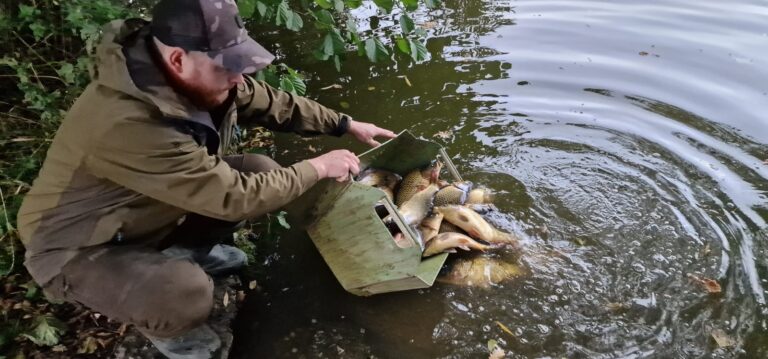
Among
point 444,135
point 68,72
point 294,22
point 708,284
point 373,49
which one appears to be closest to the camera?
point 708,284

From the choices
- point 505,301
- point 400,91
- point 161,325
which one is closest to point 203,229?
point 161,325

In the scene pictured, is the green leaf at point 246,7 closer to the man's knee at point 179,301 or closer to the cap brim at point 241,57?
the cap brim at point 241,57

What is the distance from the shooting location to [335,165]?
303cm

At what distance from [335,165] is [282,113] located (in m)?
0.75

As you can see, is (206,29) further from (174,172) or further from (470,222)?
(470,222)

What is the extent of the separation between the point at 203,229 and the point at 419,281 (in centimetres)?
132

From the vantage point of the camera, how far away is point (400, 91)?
6062 mm

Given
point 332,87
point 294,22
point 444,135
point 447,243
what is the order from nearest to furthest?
point 447,243
point 294,22
point 444,135
point 332,87

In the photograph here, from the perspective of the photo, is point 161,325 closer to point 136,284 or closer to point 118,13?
point 136,284

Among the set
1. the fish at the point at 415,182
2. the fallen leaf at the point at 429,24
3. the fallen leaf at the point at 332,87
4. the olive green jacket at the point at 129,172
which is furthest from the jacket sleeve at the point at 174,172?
the fallen leaf at the point at 429,24

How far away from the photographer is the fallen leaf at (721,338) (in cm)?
333

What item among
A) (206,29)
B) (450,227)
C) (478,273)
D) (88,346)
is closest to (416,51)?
(450,227)

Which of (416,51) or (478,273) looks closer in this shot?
(478,273)

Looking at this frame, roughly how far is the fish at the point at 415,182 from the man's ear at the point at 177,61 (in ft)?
6.14
